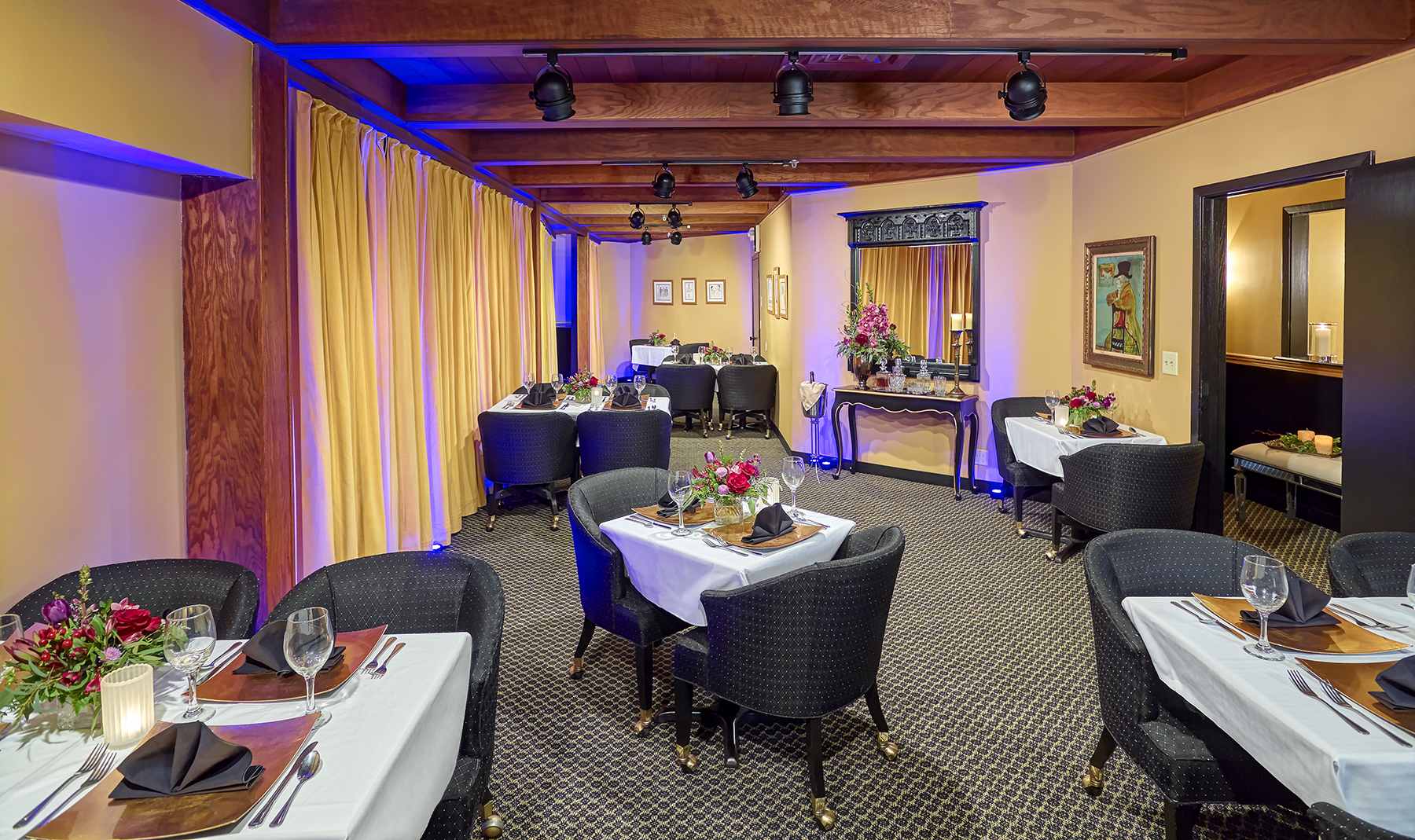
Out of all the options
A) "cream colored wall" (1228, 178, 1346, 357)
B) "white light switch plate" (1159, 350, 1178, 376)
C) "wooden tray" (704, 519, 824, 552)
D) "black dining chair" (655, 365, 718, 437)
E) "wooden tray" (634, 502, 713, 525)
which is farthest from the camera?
"black dining chair" (655, 365, 718, 437)

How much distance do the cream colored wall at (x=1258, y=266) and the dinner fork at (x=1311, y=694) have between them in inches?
229

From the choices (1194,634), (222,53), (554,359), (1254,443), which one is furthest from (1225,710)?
(554,359)

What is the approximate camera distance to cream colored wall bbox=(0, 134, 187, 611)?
2.45 m

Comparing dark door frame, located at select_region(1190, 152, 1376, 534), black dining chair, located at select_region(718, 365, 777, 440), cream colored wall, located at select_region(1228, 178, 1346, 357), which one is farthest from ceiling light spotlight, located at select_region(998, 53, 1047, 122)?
black dining chair, located at select_region(718, 365, 777, 440)

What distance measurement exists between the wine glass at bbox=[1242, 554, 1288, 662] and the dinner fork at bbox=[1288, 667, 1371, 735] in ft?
0.23

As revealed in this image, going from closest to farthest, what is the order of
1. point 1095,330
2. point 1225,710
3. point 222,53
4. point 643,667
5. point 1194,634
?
point 1225,710 < point 1194,634 < point 643,667 < point 222,53 < point 1095,330

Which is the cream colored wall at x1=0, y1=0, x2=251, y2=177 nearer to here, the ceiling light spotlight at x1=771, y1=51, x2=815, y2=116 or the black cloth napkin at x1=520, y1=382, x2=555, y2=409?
the ceiling light spotlight at x1=771, y1=51, x2=815, y2=116

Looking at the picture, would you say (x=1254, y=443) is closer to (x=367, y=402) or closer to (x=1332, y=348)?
(x=1332, y=348)

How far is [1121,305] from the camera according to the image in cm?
532

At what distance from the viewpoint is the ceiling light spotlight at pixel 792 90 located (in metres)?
3.46

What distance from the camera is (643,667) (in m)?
2.73

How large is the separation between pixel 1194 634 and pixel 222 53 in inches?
146

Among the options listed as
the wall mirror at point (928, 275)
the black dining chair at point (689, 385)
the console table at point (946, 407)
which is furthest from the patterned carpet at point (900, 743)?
the black dining chair at point (689, 385)

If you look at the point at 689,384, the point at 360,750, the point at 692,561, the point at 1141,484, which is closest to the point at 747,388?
the point at 689,384
